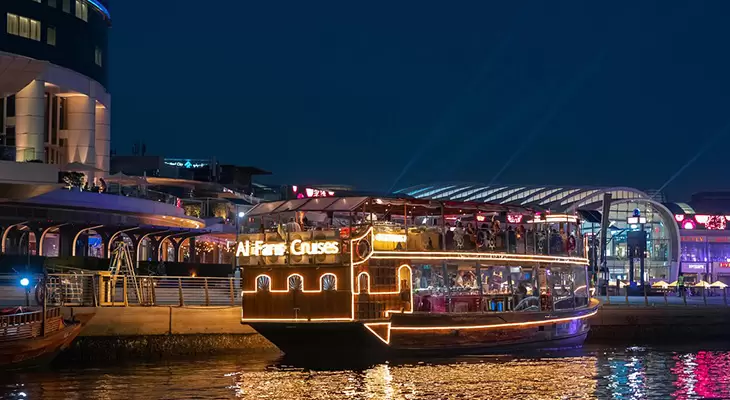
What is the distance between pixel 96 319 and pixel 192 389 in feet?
28.5

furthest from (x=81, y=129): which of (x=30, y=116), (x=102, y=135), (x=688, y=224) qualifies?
(x=688, y=224)

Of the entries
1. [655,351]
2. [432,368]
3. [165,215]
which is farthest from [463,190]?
[432,368]

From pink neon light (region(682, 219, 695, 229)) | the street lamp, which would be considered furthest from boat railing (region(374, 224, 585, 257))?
pink neon light (region(682, 219, 695, 229))

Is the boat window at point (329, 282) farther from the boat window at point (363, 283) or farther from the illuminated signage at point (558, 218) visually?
the illuminated signage at point (558, 218)

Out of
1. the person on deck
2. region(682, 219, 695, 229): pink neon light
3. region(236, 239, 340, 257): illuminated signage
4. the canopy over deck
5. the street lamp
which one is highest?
region(682, 219, 695, 229): pink neon light

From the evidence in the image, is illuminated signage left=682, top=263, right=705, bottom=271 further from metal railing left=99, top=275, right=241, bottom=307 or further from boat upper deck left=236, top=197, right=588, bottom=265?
metal railing left=99, top=275, right=241, bottom=307

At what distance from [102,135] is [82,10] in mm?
9128

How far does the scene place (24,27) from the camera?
2505 inches

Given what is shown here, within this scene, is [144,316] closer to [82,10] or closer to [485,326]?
[485,326]

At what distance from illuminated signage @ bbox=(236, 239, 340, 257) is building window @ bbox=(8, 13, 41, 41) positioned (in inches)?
1117

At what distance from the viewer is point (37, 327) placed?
112 feet

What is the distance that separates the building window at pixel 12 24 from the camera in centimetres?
6256

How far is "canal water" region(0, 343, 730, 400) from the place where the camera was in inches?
1223

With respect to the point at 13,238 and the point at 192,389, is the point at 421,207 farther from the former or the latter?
the point at 13,238
